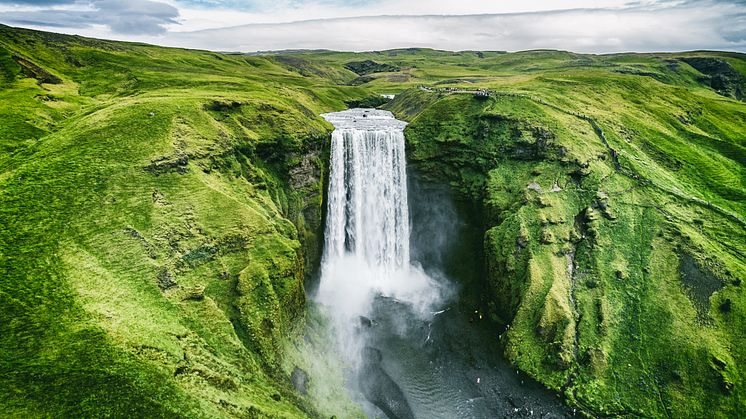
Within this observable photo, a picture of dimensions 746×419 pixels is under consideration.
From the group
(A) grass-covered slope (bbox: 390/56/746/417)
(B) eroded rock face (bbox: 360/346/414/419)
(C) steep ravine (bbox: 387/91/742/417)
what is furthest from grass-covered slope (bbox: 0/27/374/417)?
(A) grass-covered slope (bbox: 390/56/746/417)

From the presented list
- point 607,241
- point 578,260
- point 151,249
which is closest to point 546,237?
point 578,260

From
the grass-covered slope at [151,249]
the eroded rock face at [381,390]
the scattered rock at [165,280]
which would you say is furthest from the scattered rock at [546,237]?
the scattered rock at [165,280]

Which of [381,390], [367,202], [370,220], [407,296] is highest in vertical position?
[367,202]

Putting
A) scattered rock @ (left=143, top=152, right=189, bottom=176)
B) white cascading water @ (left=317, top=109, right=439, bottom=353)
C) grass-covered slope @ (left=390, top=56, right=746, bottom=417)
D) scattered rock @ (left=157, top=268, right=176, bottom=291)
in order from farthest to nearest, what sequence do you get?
1. white cascading water @ (left=317, top=109, right=439, bottom=353)
2. scattered rock @ (left=143, top=152, right=189, bottom=176)
3. grass-covered slope @ (left=390, top=56, right=746, bottom=417)
4. scattered rock @ (left=157, top=268, right=176, bottom=291)

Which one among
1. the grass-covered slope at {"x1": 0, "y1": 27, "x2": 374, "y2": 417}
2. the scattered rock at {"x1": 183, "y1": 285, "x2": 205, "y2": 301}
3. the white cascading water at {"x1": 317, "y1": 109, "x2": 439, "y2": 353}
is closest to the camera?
the grass-covered slope at {"x1": 0, "y1": 27, "x2": 374, "y2": 417}

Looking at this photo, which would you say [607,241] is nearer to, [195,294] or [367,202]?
[367,202]

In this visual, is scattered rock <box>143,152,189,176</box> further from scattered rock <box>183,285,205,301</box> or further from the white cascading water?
the white cascading water
